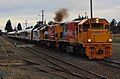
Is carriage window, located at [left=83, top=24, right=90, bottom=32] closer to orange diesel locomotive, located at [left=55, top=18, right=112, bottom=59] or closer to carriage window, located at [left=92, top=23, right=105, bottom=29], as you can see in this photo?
orange diesel locomotive, located at [left=55, top=18, right=112, bottom=59]

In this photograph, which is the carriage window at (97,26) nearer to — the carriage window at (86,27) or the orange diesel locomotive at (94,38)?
the orange diesel locomotive at (94,38)

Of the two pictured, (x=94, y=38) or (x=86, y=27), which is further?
(x=86, y=27)

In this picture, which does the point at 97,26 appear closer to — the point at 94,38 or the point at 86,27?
the point at 86,27

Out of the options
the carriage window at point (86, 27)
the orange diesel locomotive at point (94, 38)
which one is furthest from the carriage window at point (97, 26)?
the carriage window at point (86, 27)

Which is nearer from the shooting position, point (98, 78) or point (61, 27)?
point (98, 78)

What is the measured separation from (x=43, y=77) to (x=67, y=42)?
15874 mm

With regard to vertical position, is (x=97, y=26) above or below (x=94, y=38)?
above

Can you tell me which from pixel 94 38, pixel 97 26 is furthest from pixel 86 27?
pixel 94 38

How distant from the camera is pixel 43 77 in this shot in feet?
49.7

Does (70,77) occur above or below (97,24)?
below

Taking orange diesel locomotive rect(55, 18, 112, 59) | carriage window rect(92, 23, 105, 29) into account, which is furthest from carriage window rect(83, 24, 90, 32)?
carriage window rect(92, 23, 105, 29)

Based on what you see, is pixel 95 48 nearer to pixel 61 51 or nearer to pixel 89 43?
pixel 89 43

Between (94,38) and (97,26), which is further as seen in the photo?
(97,26)

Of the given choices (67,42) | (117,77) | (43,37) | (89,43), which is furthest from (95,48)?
(43,37)
